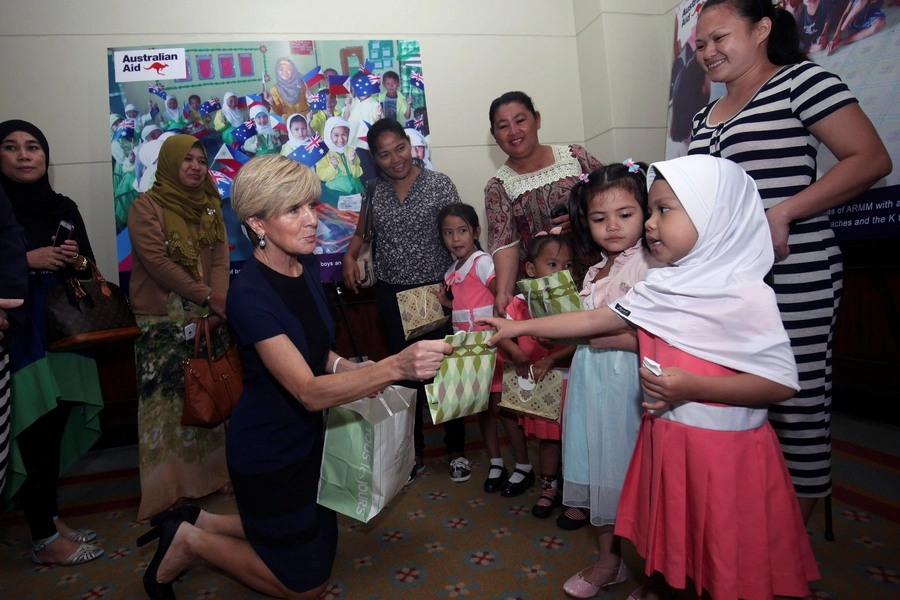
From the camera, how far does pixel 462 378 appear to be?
1651 millimetres

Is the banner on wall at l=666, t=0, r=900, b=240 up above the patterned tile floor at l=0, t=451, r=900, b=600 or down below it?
above

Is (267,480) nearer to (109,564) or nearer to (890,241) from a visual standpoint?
(109,564)

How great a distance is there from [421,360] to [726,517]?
0.81 metres

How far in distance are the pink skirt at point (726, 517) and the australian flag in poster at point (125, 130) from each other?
3.57m

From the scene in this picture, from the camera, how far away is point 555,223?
2465 millimetres

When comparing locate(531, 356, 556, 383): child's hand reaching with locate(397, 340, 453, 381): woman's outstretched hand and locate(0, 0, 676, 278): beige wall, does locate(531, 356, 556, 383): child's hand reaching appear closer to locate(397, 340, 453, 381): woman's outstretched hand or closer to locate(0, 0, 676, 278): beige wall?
locate(397, 340, 453, 381): woman's outstretched hand

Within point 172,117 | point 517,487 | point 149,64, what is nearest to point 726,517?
point 517,487

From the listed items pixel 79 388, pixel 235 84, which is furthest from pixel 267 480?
pixel 235 84

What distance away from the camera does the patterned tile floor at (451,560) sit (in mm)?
1874

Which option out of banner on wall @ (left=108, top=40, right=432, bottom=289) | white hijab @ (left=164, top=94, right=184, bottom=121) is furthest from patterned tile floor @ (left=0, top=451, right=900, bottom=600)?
white hijab @ (left=164, top=94, right=184, bottom=121)

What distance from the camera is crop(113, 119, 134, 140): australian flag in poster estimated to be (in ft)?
11.6

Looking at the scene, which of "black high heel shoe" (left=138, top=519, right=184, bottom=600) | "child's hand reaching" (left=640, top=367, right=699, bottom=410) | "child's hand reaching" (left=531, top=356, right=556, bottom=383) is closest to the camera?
"child's hand reaching" (left=640, top=367, right=699, bottom=410)

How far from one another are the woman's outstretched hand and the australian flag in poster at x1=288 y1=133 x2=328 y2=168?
264 cm

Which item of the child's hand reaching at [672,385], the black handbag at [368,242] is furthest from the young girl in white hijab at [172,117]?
the child's hand reaching at [672,385]
